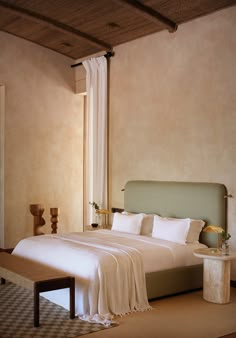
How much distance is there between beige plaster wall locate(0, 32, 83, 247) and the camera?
7441 millimetres

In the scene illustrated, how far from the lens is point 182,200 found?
5832mm

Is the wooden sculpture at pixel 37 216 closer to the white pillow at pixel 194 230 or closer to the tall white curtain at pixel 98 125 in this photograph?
the tall white curtain at pixel 98 125

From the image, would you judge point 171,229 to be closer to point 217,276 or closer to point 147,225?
point 147,225

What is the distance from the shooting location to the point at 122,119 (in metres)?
7.12

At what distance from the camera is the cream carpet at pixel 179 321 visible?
377 centimetres

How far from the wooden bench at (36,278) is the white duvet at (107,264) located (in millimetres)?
163

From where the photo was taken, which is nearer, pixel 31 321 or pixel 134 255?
pixel 31 321

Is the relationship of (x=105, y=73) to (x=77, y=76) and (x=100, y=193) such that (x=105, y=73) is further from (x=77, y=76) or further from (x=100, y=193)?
(x=100, y=193)

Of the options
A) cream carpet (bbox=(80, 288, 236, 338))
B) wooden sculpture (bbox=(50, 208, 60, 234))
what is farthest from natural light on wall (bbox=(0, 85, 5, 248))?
cream carpet (bbox=(80, 288, 236, 338))

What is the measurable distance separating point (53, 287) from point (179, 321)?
46.9 inches

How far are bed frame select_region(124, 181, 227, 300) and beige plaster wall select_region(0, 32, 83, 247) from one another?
167 centimetres

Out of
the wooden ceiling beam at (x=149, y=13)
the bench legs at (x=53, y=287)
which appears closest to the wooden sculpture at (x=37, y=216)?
the bench legs at (x=53, y=287)

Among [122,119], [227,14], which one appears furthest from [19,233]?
[227,14]

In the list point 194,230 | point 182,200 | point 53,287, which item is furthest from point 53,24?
point 53,287
